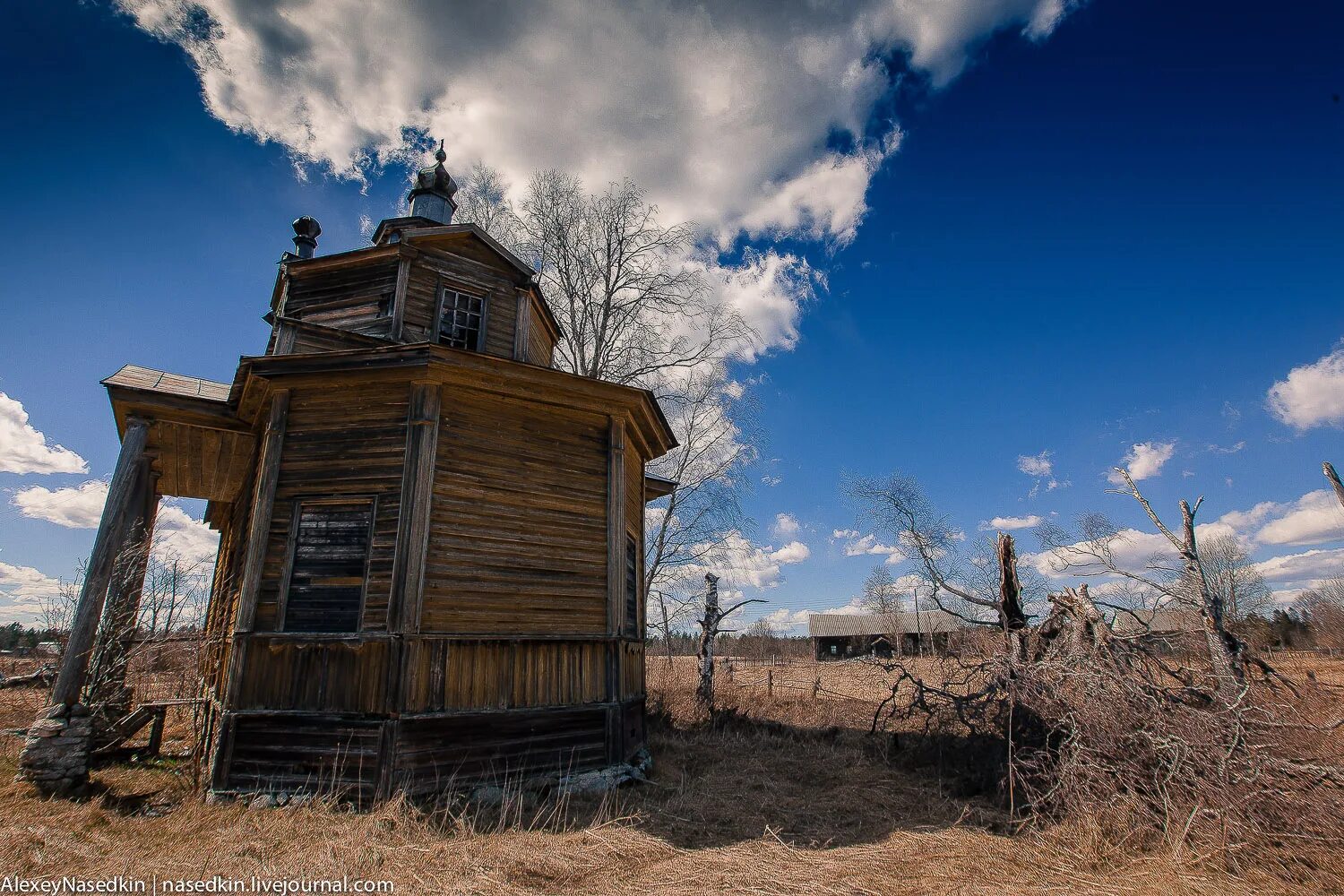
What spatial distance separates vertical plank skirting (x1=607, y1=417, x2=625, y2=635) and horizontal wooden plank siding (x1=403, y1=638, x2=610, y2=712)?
531 millimetres

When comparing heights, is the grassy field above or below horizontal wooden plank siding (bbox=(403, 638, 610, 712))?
below

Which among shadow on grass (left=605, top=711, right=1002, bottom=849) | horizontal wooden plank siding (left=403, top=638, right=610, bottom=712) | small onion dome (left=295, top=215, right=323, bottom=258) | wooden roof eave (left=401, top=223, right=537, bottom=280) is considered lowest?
shadow on grass (left=605, top=711, right=1002, bottom=849)

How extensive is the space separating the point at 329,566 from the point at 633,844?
492 centimetres

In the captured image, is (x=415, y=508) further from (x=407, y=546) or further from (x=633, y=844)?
(x=633, y=844)

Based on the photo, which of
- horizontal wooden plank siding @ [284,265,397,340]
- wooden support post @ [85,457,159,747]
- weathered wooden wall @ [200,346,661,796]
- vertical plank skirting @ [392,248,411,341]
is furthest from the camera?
horizontal wooden plank siding @ [284,265,397,340]

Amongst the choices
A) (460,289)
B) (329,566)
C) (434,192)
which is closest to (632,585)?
(329,566)

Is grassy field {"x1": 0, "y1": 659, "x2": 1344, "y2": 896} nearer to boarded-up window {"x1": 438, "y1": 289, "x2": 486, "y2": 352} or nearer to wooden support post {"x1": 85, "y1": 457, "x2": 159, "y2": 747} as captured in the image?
wooden support post {"x1": 85, "y1": 457, "x2": 159, "y2": 747}

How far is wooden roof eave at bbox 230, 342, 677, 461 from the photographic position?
8.29 metres

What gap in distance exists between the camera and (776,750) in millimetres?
11094

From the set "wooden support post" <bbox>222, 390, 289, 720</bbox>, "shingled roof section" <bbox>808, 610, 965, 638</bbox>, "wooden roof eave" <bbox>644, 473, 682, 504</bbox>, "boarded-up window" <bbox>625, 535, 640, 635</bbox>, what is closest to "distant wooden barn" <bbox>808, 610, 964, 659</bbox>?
"shingled roof section" <bbox>808, 610, 965, 638</bbox>

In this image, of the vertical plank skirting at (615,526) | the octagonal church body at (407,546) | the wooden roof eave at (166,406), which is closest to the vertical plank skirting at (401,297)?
the octagonal church body at (407,546)

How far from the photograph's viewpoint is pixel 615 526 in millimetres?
9242

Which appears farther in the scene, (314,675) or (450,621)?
(450,621)

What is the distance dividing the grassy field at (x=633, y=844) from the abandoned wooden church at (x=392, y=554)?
74cm
